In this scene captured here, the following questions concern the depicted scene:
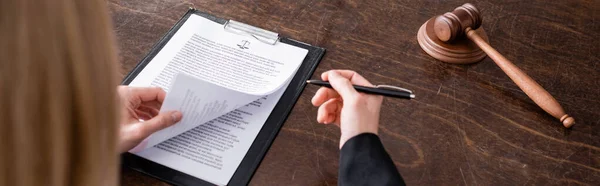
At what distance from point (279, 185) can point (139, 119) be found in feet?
0.87

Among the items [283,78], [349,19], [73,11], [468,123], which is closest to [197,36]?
[283,78]

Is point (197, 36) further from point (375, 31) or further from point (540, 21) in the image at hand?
point (540, 21)

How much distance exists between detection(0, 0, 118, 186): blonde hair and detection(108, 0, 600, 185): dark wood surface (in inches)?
13.3

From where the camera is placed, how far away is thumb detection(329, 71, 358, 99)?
2.85 feet

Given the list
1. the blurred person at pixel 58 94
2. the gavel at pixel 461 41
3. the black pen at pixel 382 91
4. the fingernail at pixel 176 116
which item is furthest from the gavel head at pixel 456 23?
the blurred person at pixel 58 94

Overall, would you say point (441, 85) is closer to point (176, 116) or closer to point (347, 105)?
point (347, 105)

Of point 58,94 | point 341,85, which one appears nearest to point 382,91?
point 341,85

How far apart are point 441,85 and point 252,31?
14.7 inches

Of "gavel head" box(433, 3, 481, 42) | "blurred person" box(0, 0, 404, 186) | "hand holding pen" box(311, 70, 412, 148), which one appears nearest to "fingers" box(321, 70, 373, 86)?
"hand holding pen" box(311, 70, 412, 148)

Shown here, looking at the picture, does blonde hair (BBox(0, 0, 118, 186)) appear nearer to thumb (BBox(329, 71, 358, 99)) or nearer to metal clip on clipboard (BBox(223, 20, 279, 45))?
thumb (BBox(329, 71, 358, 99))

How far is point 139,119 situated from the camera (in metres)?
0.94

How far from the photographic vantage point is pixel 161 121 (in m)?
0.88

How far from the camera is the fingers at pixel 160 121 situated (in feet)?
2.85

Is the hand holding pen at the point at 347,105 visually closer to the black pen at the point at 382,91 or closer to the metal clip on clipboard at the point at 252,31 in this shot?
the black pen at the point at 382,91
